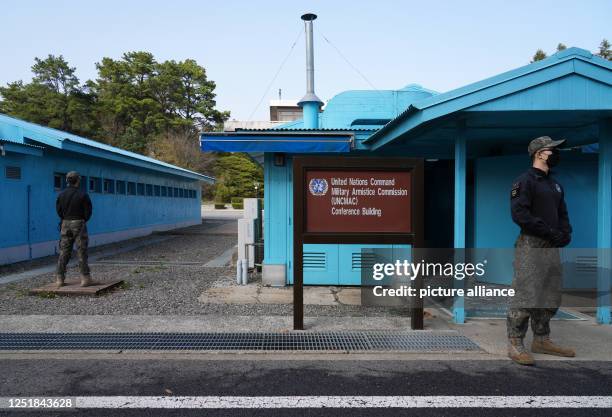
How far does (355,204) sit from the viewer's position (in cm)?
508

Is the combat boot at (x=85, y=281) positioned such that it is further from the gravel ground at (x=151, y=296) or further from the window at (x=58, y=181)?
the window at (x=58, y=181)

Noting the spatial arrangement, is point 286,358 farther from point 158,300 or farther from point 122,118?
point 122,118

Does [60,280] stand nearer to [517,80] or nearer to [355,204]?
[355,204]

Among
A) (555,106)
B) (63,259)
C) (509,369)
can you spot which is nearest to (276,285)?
(63,259)

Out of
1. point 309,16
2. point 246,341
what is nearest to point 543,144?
point 246,341

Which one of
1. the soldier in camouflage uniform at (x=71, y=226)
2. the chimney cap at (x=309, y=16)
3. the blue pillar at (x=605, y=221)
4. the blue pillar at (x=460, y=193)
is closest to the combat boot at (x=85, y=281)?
the soldier in camouflage uniform at (x=71, y=226)

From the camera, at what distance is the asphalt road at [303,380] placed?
10.4 feet

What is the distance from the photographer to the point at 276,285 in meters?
7.53

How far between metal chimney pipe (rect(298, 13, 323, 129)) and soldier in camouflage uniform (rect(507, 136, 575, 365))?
6.71 m

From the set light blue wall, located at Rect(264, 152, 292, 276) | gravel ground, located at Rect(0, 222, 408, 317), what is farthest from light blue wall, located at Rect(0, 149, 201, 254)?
light blue wall, located at Rect(264, 152, 292, 276)

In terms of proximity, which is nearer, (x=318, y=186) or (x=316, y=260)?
(x=318, y=186)

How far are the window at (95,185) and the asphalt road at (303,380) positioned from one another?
10.2 metres

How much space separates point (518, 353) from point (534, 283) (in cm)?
68

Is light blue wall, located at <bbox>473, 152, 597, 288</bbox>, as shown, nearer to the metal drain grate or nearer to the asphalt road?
the metal drain grate
